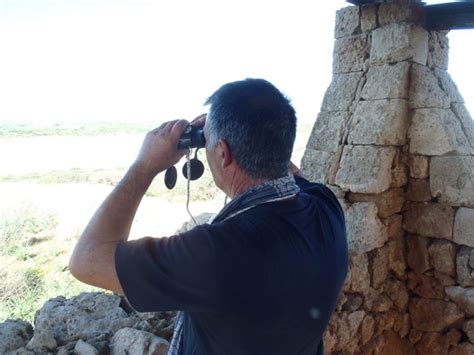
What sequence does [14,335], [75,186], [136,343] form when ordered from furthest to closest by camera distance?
[75,186]
[14,335]
[136,343]

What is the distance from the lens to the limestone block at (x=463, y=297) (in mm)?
2831

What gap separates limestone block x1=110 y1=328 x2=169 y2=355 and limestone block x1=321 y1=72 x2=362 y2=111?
78.8 inches

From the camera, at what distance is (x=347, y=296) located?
2.79 metres

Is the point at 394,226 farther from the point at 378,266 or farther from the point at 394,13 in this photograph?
the point at 394,13

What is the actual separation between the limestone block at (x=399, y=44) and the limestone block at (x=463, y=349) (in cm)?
182

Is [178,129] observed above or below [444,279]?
above

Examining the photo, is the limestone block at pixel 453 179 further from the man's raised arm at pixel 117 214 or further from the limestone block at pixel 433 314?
the man's raised arm at pixel 117 214

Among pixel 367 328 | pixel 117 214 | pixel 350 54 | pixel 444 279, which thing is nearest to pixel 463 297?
pixel 444 279

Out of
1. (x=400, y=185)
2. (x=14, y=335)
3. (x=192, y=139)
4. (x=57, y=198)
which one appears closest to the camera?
(x=192, y=139)

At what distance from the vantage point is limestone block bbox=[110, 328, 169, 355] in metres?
1.76

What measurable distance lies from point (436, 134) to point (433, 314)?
118 cm

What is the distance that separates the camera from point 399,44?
9.51ft

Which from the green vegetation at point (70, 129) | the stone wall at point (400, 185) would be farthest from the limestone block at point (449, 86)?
the green vegetation at point (70, 129)

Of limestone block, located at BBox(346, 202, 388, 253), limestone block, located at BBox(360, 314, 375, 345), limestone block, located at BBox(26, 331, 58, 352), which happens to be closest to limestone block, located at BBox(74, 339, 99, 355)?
limestone block, located at BBox(26, 331, 58, 352)
